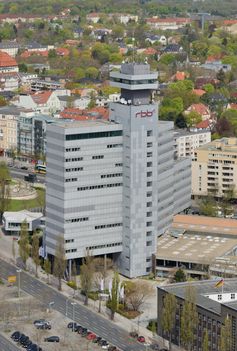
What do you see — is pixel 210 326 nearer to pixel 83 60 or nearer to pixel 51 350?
pixel 51 350

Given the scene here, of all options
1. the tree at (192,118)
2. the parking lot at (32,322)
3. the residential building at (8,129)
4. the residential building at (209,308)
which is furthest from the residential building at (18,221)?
the tree at (192,118)

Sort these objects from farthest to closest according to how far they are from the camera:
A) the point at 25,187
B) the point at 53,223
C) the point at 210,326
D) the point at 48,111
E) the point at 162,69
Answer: the point at 162,69 < the point at 48,111 < the point at 25,187 < the point at 53,223 < the point at 210,326

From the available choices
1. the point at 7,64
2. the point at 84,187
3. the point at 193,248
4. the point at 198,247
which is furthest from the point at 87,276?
the point at 7,64

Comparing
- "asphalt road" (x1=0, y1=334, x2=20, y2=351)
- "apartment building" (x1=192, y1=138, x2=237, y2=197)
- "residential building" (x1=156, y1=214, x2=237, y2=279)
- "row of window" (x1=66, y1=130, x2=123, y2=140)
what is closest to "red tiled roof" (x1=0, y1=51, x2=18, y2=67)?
"apartment building" (x1=192, y1=138, x2=237, y2=197)

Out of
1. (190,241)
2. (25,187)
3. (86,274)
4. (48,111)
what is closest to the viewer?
(86,274)

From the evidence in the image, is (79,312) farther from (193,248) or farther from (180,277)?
(193,248)

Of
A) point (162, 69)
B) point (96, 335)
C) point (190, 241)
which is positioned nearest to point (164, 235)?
point (190, 241)
